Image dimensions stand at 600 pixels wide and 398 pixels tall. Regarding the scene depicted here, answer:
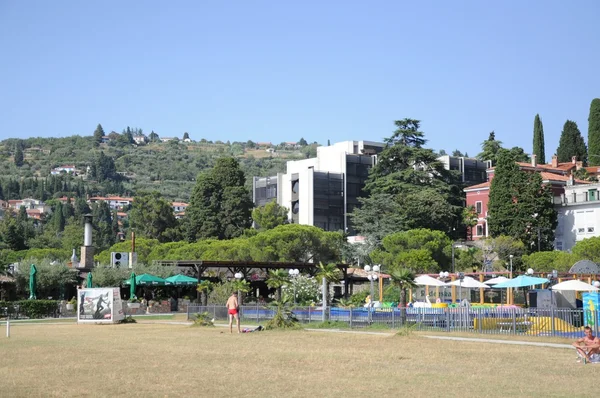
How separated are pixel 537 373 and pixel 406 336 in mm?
10644

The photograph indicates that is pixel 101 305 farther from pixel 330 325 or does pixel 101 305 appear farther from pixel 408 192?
pixel 408 192

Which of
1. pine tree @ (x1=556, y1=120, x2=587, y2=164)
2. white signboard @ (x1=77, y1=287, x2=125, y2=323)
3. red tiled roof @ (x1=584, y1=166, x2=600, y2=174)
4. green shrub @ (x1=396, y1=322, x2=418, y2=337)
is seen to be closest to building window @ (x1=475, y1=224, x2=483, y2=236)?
red tiled roof @ (x1=584, y1=166, x2=600, y2=174)

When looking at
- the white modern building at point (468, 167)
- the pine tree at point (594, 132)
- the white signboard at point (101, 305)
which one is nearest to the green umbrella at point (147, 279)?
the white signboard at point (101, 305)

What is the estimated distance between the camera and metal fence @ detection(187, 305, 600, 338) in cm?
→ 2859

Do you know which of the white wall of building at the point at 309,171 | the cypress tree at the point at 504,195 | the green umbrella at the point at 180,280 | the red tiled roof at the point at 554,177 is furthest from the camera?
the white wall of building at the point at 309,171

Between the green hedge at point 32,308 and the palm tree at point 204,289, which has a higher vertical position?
the palm tree at point 204,289

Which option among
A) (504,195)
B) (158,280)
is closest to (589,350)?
(158,280)

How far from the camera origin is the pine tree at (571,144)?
124812 mm

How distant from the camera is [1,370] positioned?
63.2 feet

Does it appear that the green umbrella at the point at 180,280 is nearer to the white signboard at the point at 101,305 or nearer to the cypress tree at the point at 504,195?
the white signboard at the point at 101,305

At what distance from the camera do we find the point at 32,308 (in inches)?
1993

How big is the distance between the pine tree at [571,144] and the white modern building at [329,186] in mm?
27764

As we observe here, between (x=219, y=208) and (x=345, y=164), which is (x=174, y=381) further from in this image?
(x=345, y=164)

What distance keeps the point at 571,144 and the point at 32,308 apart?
310 feet
